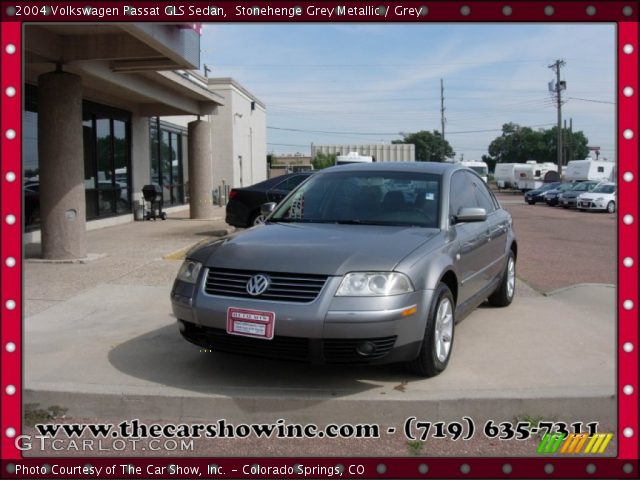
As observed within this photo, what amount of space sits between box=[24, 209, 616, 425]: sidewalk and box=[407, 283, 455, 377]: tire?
4.0 inches

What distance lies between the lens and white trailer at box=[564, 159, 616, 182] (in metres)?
45.0

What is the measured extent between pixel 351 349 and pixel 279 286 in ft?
2.06

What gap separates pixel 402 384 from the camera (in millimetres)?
4516

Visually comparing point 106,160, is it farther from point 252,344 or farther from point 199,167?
point 252,344

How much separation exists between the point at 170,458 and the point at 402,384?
1.74m

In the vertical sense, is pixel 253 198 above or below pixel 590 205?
above

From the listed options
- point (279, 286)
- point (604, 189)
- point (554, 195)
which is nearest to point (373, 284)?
point (279, 286)

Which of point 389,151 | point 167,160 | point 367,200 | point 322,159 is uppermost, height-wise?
point 322,159

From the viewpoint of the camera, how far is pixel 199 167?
Result: 18625 millimetres

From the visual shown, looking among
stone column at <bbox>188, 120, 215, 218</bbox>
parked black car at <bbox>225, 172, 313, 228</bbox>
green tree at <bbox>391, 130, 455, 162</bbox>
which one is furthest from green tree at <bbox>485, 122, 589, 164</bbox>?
parked black car at <bbox>225, 172, 313, 228</bbox>

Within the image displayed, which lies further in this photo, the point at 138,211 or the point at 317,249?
the point at 138,211

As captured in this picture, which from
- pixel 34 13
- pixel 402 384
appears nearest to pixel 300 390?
pixel 402 384

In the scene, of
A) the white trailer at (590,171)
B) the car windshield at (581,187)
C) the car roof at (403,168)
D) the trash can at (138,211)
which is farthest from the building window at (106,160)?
the white trailer at (590,171)

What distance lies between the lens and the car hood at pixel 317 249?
421 cm
